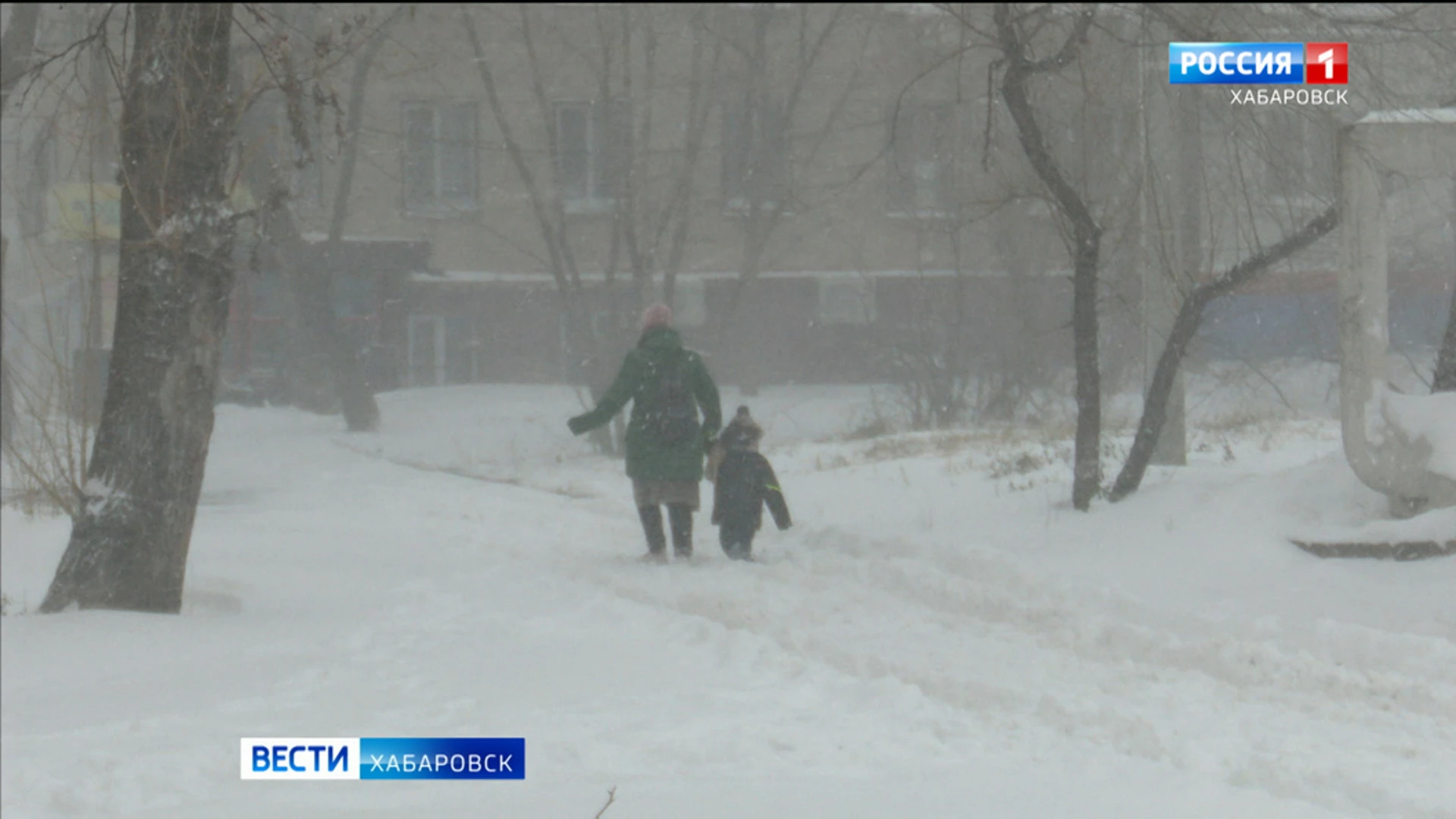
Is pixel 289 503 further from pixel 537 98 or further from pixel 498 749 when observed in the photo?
pixel 498 749

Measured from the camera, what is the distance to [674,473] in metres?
9.72

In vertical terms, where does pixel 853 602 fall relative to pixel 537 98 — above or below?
below

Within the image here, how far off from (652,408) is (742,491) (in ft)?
2.55

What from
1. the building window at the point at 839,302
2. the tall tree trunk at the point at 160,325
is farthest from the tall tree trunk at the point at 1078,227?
the building window at the point at 839,302

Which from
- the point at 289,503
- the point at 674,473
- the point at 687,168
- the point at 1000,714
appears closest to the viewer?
the point at 1000,714

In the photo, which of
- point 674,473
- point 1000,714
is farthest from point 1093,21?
point 1000,714

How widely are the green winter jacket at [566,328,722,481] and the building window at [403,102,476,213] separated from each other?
17.2 metres

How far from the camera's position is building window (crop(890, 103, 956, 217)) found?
19203mm

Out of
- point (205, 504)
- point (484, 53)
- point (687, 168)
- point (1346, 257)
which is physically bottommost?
point (205, 504)

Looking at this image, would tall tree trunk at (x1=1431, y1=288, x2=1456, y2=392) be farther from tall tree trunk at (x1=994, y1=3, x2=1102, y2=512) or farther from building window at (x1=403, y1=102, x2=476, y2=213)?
building window at (x1=403, y1=102, x2=476, y2=213)

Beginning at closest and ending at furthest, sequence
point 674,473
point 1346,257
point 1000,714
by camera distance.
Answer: point 1000,714 < point 1346,257 < point 674,473

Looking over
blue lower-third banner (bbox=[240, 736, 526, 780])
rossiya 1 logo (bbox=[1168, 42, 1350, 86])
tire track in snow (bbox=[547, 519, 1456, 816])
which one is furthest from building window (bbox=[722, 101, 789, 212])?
blue lower-third banner (bbox=[240, 736, 526, 780])

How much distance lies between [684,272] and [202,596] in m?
18.3

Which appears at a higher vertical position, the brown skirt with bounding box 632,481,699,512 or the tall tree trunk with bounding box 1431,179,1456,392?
the tall tree trunk with bounding box 1431,179,1456,392
